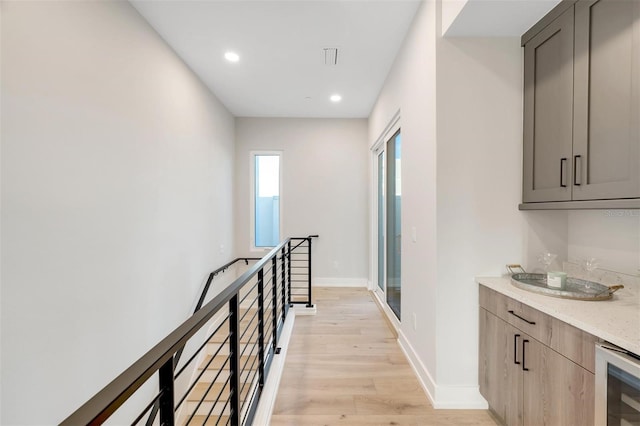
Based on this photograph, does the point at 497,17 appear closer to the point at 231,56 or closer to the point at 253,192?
the point at 231,56

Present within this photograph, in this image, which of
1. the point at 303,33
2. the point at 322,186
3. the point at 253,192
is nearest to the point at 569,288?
the point at 303,33

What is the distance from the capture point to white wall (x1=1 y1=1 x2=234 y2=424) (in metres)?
1.34

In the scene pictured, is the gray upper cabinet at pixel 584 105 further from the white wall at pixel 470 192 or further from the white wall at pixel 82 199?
the white wall at pixel 82 199

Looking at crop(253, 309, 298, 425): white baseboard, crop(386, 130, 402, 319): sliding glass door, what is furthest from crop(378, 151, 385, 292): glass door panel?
crop(253, 309, 298, 425): white baseboard

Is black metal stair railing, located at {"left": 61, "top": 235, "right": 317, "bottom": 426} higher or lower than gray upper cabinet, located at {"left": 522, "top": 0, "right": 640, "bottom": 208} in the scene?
lower

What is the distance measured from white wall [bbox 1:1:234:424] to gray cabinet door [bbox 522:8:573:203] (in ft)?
9.12

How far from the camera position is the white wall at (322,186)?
4.66 metres

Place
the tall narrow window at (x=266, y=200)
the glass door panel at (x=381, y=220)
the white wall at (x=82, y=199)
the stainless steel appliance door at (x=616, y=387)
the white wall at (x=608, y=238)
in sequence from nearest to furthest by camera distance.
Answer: the stainless steel appliance door at (x=616, y=387) < the white wall at (x=82, y=199) < the white wall at (x=608, y=238) < the glass door panel at (x=381, y=220) < the tall narrow window at (x=266, y=200)

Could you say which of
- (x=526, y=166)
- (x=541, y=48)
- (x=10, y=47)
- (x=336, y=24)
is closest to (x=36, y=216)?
(x=10, y=47)

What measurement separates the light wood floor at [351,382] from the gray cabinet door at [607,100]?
1.55 meters

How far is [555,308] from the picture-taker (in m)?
1.27

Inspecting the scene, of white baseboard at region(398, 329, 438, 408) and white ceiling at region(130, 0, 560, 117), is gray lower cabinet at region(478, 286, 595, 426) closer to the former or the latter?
white baseboard at region(398, 329, 438, 408)

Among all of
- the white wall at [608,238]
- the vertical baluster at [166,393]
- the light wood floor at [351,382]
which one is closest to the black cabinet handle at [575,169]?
the white wall at [608,238]

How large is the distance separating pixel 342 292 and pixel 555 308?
10.7ft
